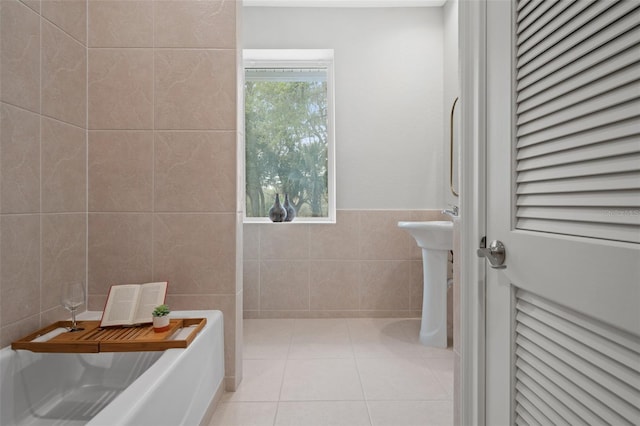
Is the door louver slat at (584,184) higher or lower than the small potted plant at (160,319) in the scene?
higher

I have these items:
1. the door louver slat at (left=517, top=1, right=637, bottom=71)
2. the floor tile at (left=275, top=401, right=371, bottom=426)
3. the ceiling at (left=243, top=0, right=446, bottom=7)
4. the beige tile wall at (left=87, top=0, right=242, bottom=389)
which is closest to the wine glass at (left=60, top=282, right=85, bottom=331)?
the beige tile wall at (left=87, top=0, right=242, bottom=389)

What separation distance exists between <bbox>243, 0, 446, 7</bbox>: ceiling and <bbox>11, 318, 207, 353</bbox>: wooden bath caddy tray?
2.78 meters

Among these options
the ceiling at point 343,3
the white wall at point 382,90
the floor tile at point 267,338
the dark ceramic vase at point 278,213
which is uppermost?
the ceiling at point 343,3

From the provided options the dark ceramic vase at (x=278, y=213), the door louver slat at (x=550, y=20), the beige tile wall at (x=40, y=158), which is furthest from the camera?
the dark ceramic vase at (x=278, y=213)

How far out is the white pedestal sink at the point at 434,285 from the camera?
252 centimetres

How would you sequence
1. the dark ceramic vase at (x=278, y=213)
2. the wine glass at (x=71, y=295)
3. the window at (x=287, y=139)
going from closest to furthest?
the wine glass at (x=71, y=295) → the dark ceramic vase at (x=278, y=213) → the window at (x=287, y=139)

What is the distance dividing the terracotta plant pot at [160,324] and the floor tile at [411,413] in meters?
1.02

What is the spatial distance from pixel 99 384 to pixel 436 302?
2025mm

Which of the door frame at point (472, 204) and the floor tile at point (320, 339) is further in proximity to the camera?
the floor tile at point (320, 339)

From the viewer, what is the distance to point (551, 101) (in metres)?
0.81

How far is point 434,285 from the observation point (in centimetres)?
258

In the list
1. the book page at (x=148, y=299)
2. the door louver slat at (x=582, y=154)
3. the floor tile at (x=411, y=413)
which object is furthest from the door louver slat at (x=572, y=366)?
the book page at (x=148, y=299)

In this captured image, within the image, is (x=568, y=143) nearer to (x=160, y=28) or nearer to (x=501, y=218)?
(x=501, y=218)

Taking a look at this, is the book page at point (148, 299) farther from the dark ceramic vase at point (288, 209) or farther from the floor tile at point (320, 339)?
the dark ceramic vase at point (288, 209)
